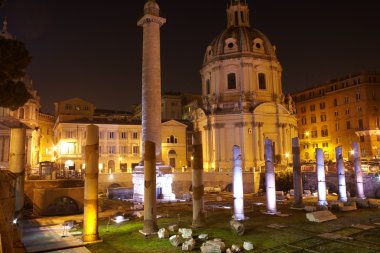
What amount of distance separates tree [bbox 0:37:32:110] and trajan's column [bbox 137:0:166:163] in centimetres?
1202

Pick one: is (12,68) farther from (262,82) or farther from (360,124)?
(360,124)

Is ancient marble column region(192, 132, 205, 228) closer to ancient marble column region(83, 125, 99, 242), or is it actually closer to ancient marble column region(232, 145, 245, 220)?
ancient marble column region(232, 145, 245, 220)

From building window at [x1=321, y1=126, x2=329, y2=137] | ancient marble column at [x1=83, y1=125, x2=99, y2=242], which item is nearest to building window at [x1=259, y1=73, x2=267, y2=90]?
building window at [x1=321, y1=126, x2=329, y2=137]

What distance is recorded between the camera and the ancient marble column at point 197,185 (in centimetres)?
1883

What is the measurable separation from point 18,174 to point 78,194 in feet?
27.1

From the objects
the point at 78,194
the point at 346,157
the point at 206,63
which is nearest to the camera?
the point at 78,194

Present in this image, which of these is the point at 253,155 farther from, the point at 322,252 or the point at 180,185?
the point at 322,252

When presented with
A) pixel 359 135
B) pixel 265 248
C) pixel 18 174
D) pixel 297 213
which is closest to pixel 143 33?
pixel 18 174

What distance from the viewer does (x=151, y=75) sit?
95.5 ft

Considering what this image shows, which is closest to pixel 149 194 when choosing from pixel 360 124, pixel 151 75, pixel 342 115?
pixel 151 75

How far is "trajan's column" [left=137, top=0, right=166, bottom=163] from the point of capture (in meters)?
29.0

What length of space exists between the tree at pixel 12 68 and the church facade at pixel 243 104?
110 ft

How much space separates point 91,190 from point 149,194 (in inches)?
126

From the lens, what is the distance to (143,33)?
30.0 meters
